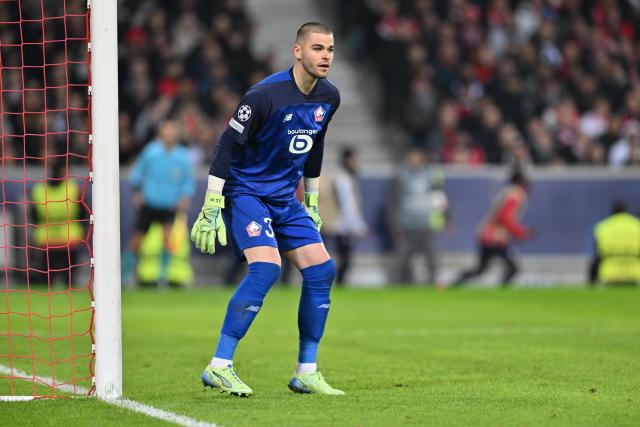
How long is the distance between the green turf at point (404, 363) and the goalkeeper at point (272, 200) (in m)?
0.39

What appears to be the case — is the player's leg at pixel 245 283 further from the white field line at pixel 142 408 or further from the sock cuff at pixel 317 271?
the white field line at pixel 142 408

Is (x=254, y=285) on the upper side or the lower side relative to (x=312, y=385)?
upper

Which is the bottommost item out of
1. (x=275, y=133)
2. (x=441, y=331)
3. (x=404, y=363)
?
(x=441, y=331)

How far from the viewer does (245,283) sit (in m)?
7.83

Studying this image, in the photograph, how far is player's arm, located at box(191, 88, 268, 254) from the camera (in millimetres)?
7758

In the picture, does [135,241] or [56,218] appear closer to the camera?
[135,241]

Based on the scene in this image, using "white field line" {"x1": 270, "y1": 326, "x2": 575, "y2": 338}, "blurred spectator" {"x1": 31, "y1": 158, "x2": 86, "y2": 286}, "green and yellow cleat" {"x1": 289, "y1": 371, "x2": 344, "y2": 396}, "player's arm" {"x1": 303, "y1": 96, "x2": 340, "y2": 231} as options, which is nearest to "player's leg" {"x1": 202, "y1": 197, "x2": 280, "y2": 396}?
"green and yellow cleat" {"x1": 289, "y1": 371, "x2": 344, "y2": 396}

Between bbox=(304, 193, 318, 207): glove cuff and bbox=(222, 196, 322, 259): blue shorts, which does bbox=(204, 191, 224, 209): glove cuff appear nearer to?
bbox=(222, 196, 322, 259): blue shorts

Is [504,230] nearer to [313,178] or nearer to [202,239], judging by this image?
[313,178]

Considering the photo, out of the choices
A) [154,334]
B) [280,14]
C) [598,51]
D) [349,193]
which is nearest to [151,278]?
[349,193]

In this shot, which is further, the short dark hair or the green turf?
the short dark hair

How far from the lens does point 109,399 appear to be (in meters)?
7.63

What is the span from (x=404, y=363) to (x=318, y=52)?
10.1 feet

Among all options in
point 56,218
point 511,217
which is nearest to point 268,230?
point 56,218
